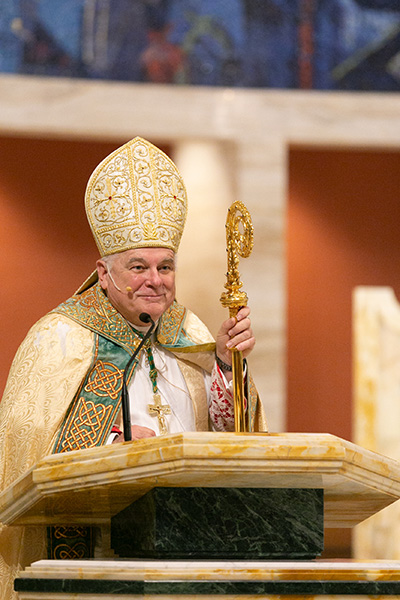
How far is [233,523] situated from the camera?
2738mm

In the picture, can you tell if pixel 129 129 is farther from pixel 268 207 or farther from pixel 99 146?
pixel 268 207

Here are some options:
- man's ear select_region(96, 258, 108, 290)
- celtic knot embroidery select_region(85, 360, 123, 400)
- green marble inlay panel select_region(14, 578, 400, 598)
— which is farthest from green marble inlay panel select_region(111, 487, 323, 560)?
man's ear select_region(96, 258, 108, 290)

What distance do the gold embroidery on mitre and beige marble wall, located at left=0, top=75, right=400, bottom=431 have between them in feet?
13.2

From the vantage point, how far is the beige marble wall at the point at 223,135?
27.3ft

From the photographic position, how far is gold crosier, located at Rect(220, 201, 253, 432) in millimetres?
3316

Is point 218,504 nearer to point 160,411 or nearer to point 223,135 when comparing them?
point 160,411

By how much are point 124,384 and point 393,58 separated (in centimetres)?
638

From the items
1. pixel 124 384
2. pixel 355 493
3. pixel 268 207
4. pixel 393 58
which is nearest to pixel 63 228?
pixel 268 207

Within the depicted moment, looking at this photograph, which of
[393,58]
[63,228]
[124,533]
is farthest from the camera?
[393,58]

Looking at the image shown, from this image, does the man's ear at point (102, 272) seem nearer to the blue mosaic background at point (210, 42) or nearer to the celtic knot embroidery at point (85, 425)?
the celtic knot embroidery at point (85, 425)

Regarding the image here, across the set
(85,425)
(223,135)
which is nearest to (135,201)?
(85,425)

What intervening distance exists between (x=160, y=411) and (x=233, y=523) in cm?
110

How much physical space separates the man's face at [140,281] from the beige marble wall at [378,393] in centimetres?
455

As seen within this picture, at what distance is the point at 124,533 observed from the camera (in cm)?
306
